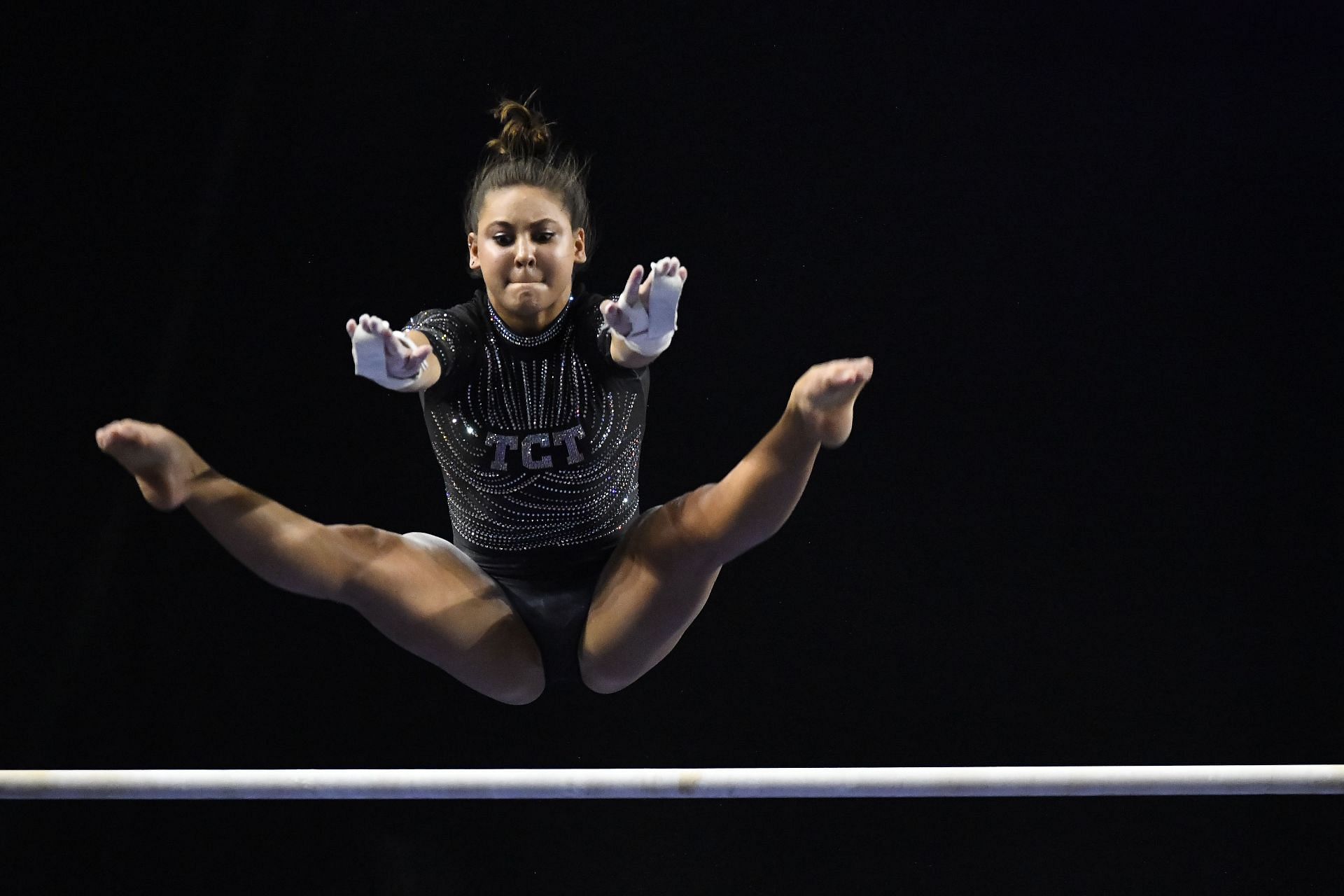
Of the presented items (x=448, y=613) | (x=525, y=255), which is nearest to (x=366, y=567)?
(x=448, y=613)

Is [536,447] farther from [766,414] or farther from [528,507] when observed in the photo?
[766,414]

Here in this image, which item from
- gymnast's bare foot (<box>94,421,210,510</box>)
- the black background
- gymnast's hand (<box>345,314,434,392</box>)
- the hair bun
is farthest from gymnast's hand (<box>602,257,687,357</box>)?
the black background

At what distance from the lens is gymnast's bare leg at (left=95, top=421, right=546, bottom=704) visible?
6.99 feet

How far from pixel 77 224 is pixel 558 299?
1.94m

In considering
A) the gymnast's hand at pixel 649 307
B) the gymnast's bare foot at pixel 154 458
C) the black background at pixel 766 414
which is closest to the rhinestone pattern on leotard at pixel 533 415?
the gymnast's hand at pixel 649 307

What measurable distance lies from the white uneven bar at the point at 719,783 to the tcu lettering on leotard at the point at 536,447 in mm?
591

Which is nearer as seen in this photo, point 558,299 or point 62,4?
point 558,299

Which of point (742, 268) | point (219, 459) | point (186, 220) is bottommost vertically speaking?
point (219, 459)

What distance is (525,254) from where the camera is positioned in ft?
8.11

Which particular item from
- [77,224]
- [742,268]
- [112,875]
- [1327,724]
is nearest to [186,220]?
[77,224]

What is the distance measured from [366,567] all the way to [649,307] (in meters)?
0.71

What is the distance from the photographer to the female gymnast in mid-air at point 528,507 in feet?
7.53

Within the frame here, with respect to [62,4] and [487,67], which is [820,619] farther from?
[62,4]

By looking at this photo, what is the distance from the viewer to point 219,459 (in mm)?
3822
